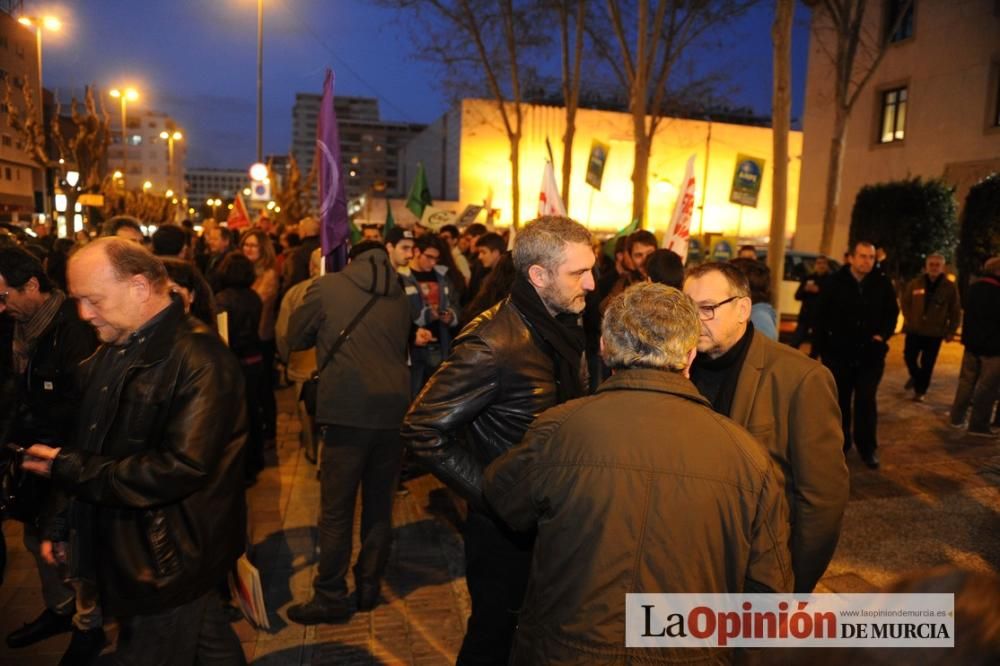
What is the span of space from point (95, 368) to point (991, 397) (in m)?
8.58

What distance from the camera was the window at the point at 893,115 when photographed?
23500 millimetres

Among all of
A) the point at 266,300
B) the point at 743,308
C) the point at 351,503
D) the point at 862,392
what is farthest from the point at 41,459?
the point at 862,392

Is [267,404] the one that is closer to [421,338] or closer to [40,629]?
[421,338]

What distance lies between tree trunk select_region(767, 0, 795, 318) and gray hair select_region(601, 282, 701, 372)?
9964 mm

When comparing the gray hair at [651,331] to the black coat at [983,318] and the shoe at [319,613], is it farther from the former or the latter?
the black coat at [983,318]

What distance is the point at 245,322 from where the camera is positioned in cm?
629

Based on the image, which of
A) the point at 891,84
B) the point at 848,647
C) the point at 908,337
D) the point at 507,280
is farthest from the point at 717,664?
the point at 891,84

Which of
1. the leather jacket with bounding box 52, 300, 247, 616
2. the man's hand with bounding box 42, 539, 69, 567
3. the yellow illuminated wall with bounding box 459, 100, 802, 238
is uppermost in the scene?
the yellow illuminated wall with bounding box 459, 100, 802, 238

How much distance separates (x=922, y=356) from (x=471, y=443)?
8.89m

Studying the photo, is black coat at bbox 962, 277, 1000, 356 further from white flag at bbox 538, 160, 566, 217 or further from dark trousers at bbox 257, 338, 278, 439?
dark trousers at bbox 257, 338, 278, 439

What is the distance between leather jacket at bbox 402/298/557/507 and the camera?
2648 millimetres

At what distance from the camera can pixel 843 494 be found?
9.02 ft

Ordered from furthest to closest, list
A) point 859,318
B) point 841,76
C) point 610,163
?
point 610,163 < point 841,76 < point 859,318

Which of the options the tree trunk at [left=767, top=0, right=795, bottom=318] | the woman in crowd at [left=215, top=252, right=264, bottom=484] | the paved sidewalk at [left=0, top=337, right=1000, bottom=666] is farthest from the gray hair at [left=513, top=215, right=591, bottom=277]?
the tree trunk at [left=767, top=0, right=795, bottom=318]
